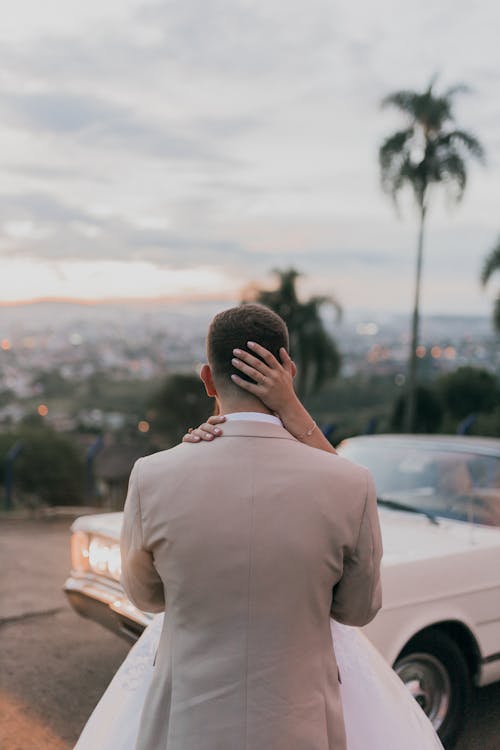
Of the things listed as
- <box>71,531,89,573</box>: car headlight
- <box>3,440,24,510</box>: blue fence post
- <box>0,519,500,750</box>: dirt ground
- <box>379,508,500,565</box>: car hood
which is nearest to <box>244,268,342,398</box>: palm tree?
<box>3,440,24,510</box>: blue fence post

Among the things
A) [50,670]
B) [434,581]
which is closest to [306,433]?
[434,581]

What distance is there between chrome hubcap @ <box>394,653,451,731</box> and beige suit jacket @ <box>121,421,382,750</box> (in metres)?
1.98

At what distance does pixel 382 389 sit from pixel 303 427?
1639 inches

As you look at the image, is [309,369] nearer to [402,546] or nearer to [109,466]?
[109,466]

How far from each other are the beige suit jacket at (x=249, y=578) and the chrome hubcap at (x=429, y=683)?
1.98 m

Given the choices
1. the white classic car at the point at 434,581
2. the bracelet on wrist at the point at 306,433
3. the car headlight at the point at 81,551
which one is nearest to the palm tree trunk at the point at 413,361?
the white classic car at the point at 434,581

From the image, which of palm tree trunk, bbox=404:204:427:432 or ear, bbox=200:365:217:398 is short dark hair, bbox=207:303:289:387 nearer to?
ear, bbox=200:365:217:398

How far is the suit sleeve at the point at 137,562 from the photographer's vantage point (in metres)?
1.89

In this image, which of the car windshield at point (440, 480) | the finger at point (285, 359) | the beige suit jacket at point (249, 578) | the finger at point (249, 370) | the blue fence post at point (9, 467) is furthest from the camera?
the blue fence post at point (9, 467)

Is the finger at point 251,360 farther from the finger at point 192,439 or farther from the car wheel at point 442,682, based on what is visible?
the car wheel at point 442,682

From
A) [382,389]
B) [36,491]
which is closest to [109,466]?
[36,491]

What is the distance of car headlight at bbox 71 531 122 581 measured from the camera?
13.5 feet

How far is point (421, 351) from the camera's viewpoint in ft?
93.4

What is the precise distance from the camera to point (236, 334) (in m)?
1.88
